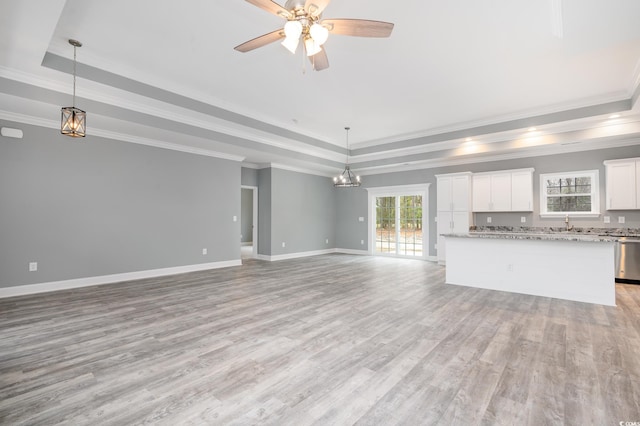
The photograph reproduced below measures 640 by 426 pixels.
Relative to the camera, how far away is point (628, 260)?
214 inches

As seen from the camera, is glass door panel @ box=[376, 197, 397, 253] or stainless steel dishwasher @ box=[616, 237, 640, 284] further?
glass door panel @ box=[376, 197, 397, 253]

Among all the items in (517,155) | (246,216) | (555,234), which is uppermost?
(517,155)

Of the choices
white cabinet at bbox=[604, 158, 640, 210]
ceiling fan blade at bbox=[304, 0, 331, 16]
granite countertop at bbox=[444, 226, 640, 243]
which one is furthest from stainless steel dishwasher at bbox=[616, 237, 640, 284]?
ceiling fan blade at bbox=[304, 0, 331, 16]

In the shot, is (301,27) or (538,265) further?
A: (538,265)

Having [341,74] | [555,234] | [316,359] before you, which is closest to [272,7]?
[341,74]

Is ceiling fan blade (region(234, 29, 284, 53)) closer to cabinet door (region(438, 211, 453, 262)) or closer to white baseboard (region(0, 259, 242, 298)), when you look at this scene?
white baseboard (region(0, 259, 242, 298))

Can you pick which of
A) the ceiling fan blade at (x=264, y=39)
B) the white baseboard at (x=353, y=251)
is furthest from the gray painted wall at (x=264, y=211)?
the ceiling fan blade at (x=264, y=39)

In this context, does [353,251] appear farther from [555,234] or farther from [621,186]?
[621,186]

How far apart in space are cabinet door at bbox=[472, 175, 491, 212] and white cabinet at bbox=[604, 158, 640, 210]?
2.04 meters

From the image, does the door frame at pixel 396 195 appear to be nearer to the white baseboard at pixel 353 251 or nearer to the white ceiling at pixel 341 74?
the white baseboard at pixel 353 251

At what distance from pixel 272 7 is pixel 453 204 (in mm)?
6484

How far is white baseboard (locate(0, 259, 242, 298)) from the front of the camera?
4473 millimetres

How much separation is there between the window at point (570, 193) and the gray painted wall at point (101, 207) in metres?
7.31

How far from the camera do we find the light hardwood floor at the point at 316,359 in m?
1.84
